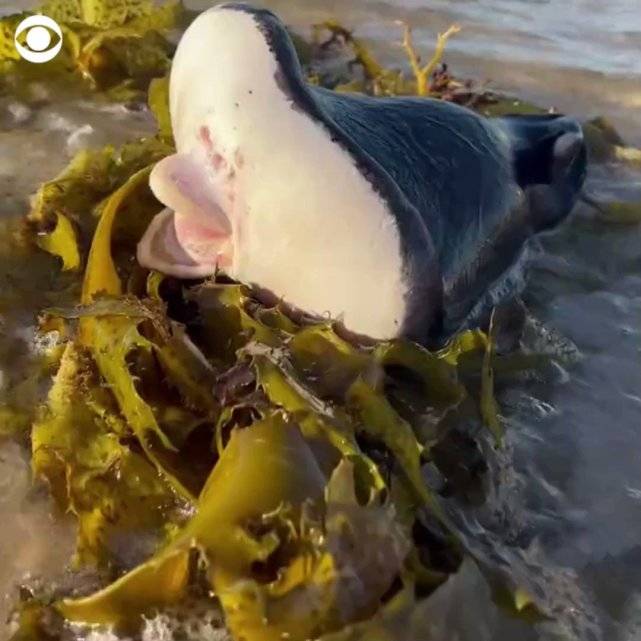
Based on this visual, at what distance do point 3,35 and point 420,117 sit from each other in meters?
1.57

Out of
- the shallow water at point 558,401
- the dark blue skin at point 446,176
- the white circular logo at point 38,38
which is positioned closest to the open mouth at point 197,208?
the dark blue skin at point 446,176

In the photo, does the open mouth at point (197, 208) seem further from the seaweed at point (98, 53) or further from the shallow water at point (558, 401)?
the seaweed at point (98, 53)

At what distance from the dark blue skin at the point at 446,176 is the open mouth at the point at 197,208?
0.70 feet

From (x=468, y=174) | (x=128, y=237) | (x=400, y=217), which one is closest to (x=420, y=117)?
(x=468, y=174)

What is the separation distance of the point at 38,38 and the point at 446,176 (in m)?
1.59

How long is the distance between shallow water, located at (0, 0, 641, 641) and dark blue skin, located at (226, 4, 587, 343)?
0.81 feet

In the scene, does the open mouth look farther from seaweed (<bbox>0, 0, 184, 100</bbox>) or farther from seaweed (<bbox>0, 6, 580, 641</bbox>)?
seaweed (<bbox>0, 0, 184, 100</bbox>)

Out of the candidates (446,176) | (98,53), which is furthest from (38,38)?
(446,176)

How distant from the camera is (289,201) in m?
1.69

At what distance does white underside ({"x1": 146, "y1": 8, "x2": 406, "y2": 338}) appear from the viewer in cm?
164

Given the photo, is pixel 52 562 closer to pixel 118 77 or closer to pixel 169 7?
pixel 118 77

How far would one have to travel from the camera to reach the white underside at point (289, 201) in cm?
164

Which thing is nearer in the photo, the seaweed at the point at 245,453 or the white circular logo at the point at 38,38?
the seaweed at the point at 245,453

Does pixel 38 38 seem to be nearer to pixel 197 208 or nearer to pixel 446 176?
pixel 197 208
